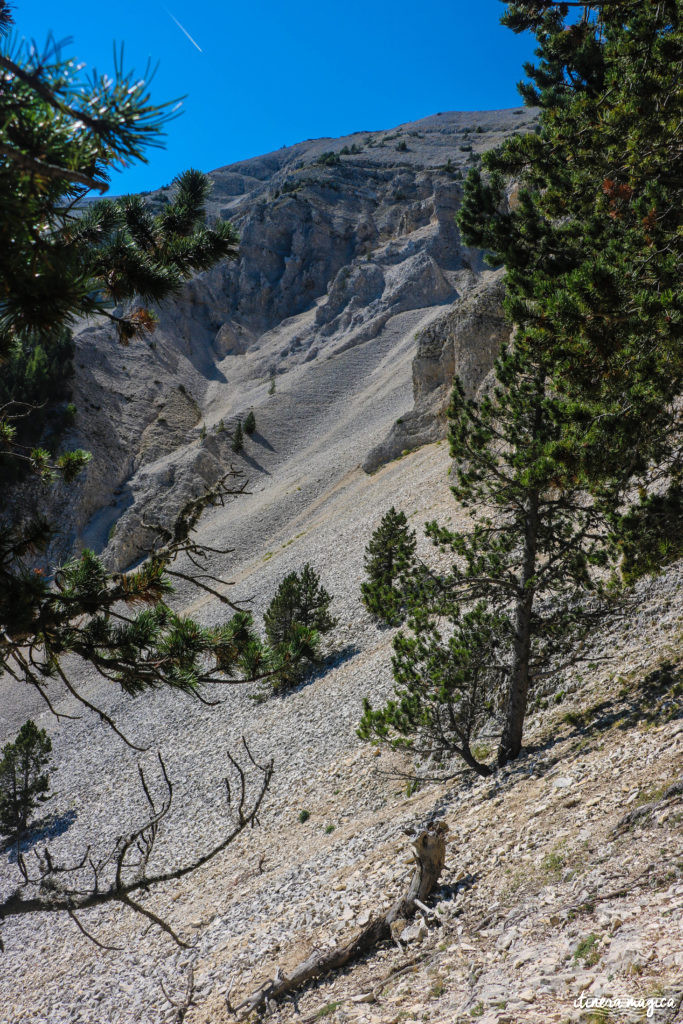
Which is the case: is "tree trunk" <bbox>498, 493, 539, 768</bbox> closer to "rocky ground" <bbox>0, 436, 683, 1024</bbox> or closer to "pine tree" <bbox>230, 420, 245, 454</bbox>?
"rocky ground" <bbox>0, 436, 683, 1024</bbox>

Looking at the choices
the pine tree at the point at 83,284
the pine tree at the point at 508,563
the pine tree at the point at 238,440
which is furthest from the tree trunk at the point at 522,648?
the pine tree at the point at 238,440

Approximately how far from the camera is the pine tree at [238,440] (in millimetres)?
57375

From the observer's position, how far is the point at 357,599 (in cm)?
2541

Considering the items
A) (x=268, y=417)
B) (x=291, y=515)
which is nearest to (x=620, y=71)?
(x=291, y=515)

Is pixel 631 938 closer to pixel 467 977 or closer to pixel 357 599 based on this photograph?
pixel 467 977

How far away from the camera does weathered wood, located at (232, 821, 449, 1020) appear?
6.85 meters

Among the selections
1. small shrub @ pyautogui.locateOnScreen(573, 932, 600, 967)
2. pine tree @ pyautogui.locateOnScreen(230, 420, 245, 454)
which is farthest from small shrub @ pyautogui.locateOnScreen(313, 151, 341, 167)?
small shrub @ pyautogui.locateOnScreen(573, 932, 600, 967)

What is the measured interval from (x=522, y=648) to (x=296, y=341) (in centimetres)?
7736

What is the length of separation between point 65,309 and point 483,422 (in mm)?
7737

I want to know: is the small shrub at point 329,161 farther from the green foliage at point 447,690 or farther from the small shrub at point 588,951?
the small shrub at point 588,951

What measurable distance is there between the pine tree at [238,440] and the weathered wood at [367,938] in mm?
51596

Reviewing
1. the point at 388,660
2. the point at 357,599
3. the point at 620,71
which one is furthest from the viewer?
the point at 357,599

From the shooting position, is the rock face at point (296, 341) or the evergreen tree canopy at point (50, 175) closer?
the evergreen tree canopy at point (50, 175)

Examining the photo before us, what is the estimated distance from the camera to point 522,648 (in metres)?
10.2
